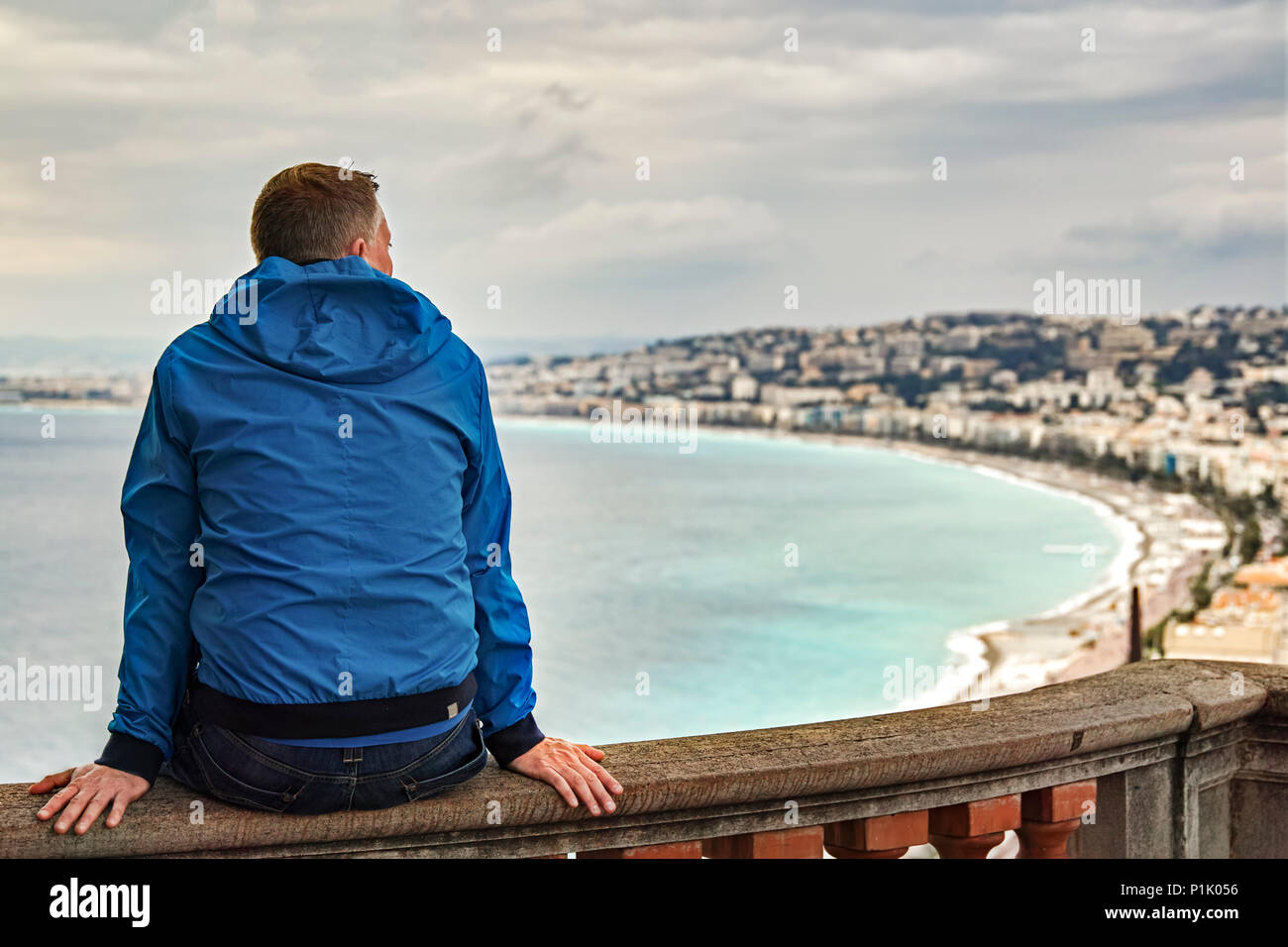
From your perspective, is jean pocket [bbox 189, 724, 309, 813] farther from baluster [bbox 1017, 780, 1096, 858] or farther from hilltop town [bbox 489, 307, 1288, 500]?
hilltop town [bbox 489, 307, 1288, 500]

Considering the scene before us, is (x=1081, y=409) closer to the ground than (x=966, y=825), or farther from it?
closer to the ground

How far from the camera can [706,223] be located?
112188mm

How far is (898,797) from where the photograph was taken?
183cm

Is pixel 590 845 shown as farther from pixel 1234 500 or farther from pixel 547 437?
pixel 547 437

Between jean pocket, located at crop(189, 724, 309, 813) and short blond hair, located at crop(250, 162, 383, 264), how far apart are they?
2.04 feet

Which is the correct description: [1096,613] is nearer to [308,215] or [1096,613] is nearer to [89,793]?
[308,215]

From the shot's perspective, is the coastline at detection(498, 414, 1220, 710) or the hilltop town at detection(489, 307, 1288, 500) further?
the hilltop town at detection(489, 307, 1288, 500)

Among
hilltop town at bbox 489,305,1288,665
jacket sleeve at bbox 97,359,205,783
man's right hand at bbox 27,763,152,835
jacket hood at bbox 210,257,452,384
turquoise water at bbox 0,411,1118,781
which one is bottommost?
turquoise water at bbox 0,411,1118,781

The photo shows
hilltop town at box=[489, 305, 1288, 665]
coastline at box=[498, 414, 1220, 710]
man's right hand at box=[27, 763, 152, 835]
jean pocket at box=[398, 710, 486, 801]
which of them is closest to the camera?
man's right hand at box=[27, 763, 152, 835]

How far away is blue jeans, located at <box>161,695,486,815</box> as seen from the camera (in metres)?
1.56

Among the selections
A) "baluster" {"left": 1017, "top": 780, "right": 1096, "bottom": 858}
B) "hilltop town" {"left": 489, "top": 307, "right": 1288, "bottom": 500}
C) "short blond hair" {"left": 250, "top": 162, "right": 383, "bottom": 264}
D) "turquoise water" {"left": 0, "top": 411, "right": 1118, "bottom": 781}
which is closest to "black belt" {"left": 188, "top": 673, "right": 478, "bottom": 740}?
"short blond hair" {"left": 250, "top": 162, "right": 383, "bottom": 264}

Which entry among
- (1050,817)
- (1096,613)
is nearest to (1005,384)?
(1096,613)

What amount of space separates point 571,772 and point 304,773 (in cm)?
33
